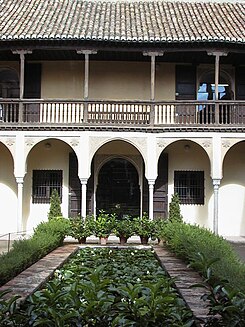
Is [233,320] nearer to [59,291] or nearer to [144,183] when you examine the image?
[59,291]

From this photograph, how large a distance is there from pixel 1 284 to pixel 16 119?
36.7ft

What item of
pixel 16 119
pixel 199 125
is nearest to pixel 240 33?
pixel 199 125

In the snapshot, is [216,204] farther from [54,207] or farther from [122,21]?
[122,21]

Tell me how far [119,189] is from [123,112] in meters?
3.15

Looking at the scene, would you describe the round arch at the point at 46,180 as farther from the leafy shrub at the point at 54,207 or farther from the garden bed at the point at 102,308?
the garden bed at the point at 102,308

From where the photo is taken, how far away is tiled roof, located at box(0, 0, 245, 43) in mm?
16844

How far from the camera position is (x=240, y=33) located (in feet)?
56.8

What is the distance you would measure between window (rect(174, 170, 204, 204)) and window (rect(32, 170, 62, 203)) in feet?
14.4

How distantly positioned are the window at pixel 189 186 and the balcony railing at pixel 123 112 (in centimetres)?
216

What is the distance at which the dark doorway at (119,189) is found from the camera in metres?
18.7

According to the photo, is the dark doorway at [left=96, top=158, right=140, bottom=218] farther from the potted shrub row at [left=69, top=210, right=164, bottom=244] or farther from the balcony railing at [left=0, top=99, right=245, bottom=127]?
the potted shrub row at [left=69, top=210, right=164, bottom=244]

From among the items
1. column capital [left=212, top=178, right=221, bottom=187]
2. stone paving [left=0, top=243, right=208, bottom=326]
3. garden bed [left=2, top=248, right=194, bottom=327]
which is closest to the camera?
garden bed [left=2, top=248, right=194, bottom=327]

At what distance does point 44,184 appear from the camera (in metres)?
18.7

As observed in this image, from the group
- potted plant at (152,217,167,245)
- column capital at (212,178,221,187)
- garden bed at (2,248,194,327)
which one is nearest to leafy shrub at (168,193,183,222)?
column capital at (212,178,221,187)
